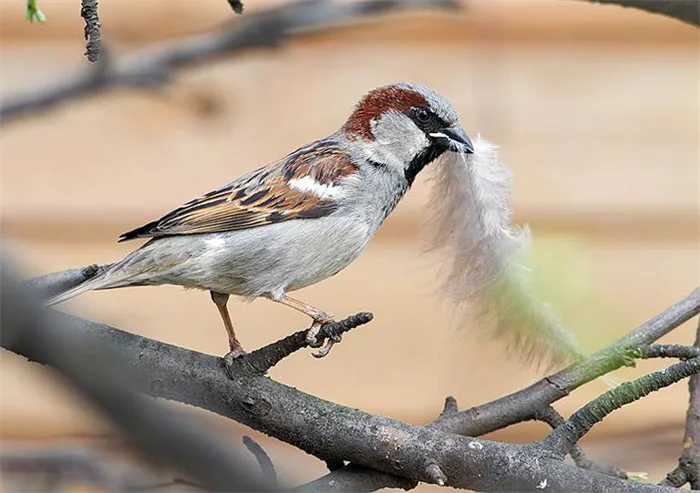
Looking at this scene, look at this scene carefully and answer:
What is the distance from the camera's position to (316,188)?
1455 millimetres

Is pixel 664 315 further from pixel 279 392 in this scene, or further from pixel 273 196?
pixel 273 196

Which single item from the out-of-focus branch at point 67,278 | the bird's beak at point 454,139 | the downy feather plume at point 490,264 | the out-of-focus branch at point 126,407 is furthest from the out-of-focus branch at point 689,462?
the out-of-focus branch at point 126,407

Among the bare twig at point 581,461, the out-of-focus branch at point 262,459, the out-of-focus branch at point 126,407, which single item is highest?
the bare twig at point 581,461

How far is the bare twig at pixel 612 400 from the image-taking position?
2.80 ft

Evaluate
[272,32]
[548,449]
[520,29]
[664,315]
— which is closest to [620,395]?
[548,449]

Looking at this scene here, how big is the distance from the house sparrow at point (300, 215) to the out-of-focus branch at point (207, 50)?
0.28 metres

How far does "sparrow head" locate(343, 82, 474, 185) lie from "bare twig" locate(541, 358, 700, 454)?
22.6 inches

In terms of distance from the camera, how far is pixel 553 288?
3.00 feet

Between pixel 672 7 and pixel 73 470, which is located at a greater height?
pixel 672 7

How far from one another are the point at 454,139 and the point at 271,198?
28 cm

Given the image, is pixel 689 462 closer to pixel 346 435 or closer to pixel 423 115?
pixel 346 435

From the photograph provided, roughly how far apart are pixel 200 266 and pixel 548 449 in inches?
22.4

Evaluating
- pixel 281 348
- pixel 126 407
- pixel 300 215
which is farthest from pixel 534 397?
pixel 126 407

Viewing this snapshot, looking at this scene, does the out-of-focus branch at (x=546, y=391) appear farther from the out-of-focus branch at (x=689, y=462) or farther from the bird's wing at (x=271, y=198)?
the bird's wing at (x=271, y=198)
